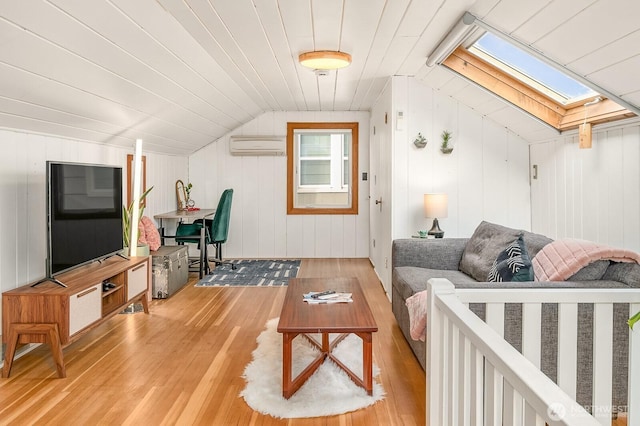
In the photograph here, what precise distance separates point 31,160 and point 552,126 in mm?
3974

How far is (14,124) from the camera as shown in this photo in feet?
9.98

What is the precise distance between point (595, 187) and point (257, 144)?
4623 mm

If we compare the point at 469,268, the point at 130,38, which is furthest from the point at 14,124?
the point at 469,268

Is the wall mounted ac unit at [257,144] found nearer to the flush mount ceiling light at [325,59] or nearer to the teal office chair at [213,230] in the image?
the teal office chair at [213,230]

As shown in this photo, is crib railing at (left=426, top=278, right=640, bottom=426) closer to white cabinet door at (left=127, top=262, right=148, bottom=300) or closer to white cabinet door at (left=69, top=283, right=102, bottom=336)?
white cabinet door at (left=69, top=283, right=102, bottom=336)

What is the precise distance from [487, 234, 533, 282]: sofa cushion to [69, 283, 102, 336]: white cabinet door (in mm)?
2597

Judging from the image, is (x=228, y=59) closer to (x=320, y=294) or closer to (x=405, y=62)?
(x=405, y=62)

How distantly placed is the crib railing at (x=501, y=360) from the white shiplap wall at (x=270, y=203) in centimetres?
545

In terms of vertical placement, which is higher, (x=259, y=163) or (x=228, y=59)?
(x=228, y=59)

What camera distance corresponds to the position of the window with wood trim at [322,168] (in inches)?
279

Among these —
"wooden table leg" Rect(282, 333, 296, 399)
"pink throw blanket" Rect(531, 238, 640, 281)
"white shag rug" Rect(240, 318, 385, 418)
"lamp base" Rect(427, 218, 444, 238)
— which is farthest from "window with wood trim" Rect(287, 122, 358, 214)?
"wooden table leg" Rect(282, 333, 296, 399)

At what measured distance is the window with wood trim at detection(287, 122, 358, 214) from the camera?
7098mm

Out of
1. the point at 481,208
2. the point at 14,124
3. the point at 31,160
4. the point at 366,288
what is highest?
the point at 14,124

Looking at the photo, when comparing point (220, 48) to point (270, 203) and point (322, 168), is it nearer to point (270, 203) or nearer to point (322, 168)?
point (270, 203)
